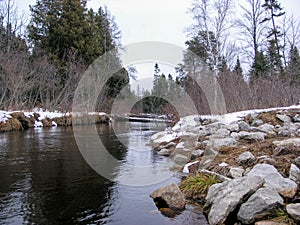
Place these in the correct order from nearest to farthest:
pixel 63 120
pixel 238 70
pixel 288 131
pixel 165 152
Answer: pixel 288 131 < pixel 165 152 < pixel 238 70 < pixel 63 120

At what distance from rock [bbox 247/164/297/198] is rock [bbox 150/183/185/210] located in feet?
2.97

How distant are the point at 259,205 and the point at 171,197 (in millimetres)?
1098

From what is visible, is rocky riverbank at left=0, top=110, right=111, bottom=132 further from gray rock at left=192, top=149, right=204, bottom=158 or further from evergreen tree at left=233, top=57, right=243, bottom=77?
evergreen tree at left=233, top=57, right=243, bottom=77

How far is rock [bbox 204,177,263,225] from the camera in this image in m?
2.80

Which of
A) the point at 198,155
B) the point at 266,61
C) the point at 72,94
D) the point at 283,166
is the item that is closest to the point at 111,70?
the point at 72,94

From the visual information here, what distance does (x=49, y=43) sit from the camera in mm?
23047

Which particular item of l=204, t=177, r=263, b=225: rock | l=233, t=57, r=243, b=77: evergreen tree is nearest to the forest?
l=233, t=57, r=243, b=77: evergreen tree

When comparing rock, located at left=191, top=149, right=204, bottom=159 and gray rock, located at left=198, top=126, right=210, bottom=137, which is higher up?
gray rock, located at left=198, top=126, right=210, bottom=137

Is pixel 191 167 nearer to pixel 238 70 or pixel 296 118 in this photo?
pixel 296 118

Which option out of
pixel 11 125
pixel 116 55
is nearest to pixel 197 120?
pixel 11 125

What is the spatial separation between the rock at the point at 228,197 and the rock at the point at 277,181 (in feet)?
0.45

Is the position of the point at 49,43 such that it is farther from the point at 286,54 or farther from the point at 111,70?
the point at 286,54

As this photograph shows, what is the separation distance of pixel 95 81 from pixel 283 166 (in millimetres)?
18899

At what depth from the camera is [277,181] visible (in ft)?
10.00
